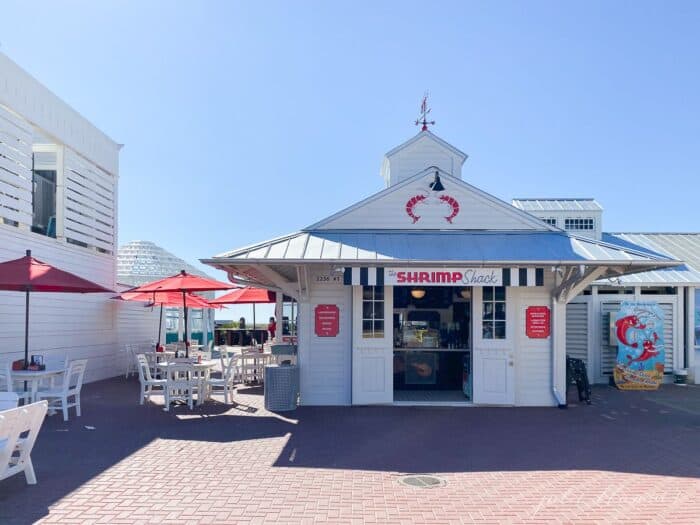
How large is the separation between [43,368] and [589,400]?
31.6 feet

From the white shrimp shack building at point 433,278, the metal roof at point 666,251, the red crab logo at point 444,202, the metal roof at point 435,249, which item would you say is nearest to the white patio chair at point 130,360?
the white shrimp shack building at point 433,278

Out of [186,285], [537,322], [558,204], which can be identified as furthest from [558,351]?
[558,204]

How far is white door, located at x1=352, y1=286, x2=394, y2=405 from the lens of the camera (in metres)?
10.4

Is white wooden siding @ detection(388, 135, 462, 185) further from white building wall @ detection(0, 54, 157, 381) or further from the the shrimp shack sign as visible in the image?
white building wall @ detection(0, 54, 157, 381)

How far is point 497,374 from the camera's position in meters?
10.5

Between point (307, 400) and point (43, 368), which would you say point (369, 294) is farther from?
point (43, 368)

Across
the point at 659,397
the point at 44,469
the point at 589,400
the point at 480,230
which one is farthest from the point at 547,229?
the point at 44,469

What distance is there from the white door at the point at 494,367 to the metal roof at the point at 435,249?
1.27 meters

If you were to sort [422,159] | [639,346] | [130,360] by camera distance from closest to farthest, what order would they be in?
1. [422,159]
2. [639,346]
3. [130,360]

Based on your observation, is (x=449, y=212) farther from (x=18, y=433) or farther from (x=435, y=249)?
(x=18, y=433)

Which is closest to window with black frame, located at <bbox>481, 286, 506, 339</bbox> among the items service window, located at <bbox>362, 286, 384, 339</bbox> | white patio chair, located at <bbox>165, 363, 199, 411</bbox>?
service window, located at <bbox>362, 286, 384, 339</bbox>

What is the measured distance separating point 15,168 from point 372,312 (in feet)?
23.9

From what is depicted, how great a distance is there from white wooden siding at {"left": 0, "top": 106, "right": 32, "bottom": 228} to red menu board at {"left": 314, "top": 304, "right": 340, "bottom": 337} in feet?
19.6

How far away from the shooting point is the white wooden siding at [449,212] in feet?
35.8
